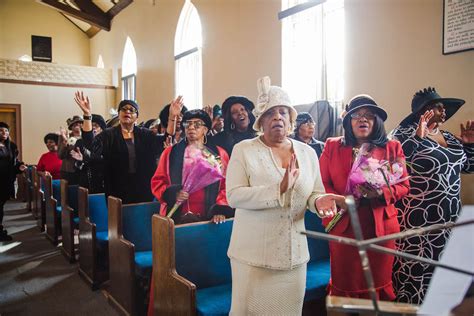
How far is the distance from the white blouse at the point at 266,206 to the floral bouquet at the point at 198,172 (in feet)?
2.51

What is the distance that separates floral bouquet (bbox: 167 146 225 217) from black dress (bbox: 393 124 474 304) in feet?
3.35

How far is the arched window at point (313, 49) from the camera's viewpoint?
417cm

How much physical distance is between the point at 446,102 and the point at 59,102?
10.6 metres

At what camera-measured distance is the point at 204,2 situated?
6.41m

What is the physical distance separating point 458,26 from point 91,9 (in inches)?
420

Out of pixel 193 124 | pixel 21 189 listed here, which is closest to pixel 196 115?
pixel 193 124

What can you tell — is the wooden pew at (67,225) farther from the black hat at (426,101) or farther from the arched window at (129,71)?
the arched window at (129,71)

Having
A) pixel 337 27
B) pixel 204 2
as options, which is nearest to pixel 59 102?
pixel 204 2

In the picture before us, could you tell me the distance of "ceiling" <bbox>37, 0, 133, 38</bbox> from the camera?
10.8 m

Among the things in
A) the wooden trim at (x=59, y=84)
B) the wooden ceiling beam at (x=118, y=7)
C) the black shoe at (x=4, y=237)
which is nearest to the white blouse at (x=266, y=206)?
the black shoe at (x=4, y=237)

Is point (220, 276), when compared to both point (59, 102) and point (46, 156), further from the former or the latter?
point (59, 102)

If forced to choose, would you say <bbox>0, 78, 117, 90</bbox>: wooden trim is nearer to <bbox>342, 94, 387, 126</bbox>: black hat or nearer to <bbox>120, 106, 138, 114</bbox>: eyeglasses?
<bbox>120, 106, 138, 114</bbox>: eyeglasses

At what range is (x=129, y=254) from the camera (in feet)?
8.77

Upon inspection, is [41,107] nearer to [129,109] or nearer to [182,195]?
[129,109]
